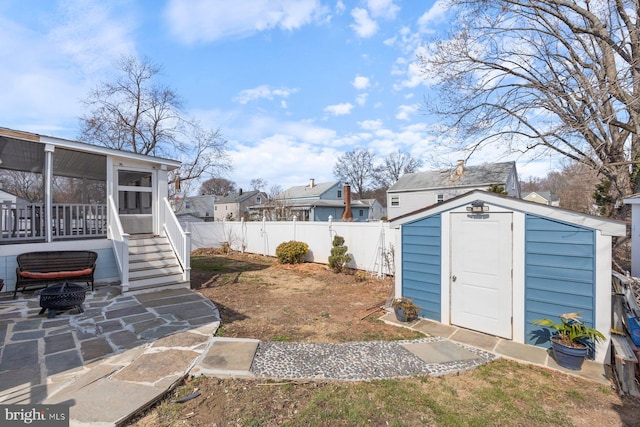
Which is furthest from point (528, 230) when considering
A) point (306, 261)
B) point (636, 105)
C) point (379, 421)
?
point (306, 261)

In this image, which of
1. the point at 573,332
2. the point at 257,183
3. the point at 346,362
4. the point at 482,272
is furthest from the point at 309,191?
the point at 573,332

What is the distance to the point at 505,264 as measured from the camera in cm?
433

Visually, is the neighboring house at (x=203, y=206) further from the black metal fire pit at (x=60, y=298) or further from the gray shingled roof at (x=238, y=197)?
the black metal fire pit at (x=60, y=298)

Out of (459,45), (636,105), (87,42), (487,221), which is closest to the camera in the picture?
(487,221)

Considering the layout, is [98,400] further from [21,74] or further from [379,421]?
[21,74]

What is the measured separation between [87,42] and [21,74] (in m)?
2.24

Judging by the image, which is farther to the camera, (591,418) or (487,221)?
(487,221)

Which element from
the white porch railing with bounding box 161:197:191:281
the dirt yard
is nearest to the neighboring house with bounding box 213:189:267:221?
the white porch railing with bounding box 161:197:191:281

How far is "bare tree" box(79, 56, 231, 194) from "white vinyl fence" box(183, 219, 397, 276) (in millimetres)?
8447

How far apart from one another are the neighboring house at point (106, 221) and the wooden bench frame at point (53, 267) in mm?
242

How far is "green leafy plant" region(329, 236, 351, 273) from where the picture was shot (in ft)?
30.6

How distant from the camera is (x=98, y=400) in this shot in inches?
101

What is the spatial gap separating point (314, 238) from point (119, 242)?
6191 millimetres

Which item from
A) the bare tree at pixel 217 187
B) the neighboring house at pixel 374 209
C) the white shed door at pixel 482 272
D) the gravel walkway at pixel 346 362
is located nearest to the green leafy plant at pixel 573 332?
the white shed door at pixel 482 272
